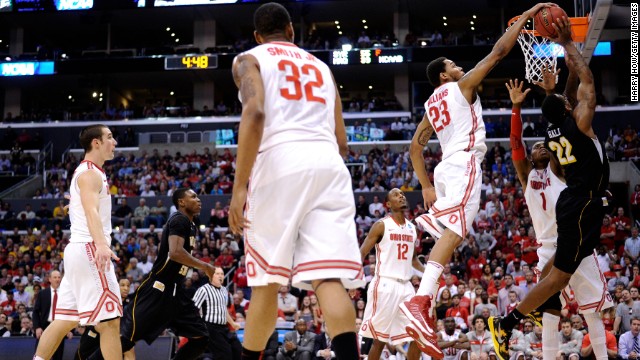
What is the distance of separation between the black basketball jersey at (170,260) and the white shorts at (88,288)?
101 cm

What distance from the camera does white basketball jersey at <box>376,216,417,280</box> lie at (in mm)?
9828

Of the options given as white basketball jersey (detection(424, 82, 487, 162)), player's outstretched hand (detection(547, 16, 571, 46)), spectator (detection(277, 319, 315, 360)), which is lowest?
spectator (detection(277, 319, 315, 360))

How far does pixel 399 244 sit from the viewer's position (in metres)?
9.84

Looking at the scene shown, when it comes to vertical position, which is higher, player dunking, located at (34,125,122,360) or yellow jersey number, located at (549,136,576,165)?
yellow jersey number, located at (549,136,576,165)

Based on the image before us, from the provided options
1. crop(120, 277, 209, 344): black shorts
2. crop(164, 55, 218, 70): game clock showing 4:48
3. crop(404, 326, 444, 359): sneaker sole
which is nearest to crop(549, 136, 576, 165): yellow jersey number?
crop(404, 326, 444, 359): sneaker sole

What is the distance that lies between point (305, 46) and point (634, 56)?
21.4m

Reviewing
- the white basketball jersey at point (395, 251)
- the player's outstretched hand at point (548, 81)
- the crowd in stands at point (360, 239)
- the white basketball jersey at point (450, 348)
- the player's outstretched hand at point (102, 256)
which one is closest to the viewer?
the player's outstretched hand at point (102, 256)

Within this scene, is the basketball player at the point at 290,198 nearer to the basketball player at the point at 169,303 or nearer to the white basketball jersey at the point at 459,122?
the white basketball jersey at the point at 459,122

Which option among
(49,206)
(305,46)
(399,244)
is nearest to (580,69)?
(399,244)

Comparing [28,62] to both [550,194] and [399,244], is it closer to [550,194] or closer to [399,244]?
[399,244]

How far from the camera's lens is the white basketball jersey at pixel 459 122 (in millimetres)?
7277

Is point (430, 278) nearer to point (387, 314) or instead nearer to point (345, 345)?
point (345, 345)

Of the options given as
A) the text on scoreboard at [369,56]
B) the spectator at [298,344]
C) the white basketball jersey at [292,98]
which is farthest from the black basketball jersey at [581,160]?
the text on scoreboard at [369,56]

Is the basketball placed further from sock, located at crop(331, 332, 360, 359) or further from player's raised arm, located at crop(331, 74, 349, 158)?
sock, located at crop(331, 332, 360, 359)
